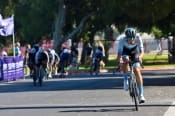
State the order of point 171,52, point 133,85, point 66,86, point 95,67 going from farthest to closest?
point 171,52, point 95,67, point 66,86, point 133,85

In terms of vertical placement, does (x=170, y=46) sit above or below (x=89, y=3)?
below

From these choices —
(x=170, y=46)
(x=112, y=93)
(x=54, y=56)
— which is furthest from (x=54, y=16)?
(x=112, y=93)

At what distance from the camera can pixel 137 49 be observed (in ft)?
51.8

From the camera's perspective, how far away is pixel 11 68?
32781 millimetres

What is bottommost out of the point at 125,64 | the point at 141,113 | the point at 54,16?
the point at 141,113

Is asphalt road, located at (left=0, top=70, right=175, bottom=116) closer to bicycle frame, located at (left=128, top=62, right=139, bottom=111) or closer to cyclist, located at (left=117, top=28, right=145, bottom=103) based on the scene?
bicycle frame, located at (left=128, top=62, right=139, bottom=111)

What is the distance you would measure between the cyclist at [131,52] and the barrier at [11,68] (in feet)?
54.6

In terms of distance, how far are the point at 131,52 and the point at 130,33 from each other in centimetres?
53

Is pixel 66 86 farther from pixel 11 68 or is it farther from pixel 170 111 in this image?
pixel 170 111

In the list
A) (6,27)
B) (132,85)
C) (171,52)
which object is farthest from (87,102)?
(171,52)

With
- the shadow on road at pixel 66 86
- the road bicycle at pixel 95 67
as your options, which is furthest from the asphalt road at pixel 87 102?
the road bicycle at pixel 95 67

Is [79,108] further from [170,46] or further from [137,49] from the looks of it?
[170,46]

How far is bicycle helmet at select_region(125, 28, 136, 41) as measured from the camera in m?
15.5

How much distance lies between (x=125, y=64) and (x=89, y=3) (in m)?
34.7
